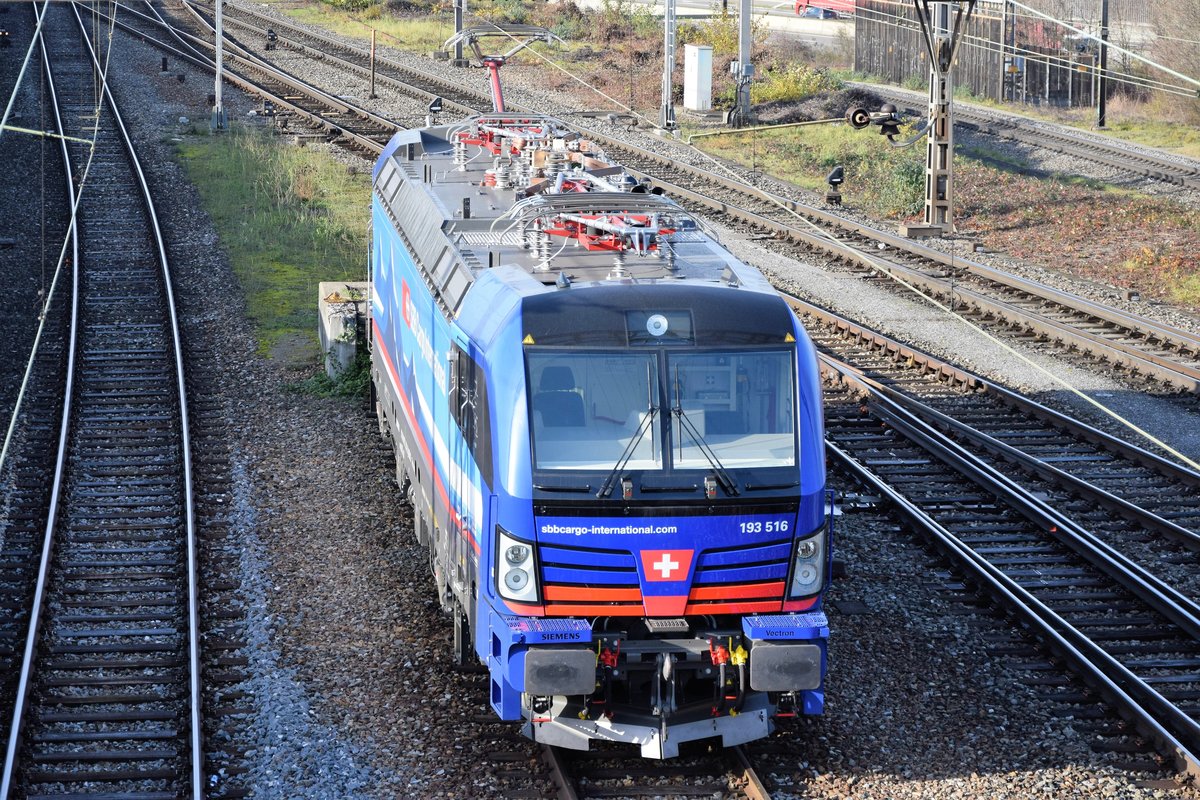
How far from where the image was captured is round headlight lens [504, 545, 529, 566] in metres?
9.75

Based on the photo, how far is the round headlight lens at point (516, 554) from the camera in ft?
32.0

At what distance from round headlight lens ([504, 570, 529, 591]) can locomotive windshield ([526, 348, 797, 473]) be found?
0.71 m

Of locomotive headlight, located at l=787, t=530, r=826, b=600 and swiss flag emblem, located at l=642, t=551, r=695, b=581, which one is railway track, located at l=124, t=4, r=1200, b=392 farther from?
swiss flag emblem, located at l=642, t=551, r=695, b=581

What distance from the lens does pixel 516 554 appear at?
977 cm

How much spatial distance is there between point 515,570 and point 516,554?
108mm

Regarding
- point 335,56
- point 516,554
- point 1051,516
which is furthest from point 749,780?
point 335,56

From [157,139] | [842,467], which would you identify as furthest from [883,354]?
[157,139]

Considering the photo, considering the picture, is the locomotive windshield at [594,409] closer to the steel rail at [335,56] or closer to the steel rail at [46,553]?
the steel rail at [46,553]

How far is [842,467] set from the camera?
1658cm

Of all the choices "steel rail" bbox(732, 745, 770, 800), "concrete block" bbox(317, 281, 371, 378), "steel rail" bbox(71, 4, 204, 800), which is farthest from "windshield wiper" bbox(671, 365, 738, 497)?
"concrete block" bbox(317, 281, 371, 378)

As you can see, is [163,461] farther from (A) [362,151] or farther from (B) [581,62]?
(B) [581,62]

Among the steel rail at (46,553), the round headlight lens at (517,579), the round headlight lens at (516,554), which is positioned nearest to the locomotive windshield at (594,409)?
the round headlight lens at (516,554)

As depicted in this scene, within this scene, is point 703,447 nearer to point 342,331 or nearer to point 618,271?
point 618,271

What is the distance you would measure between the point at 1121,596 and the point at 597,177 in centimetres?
605
